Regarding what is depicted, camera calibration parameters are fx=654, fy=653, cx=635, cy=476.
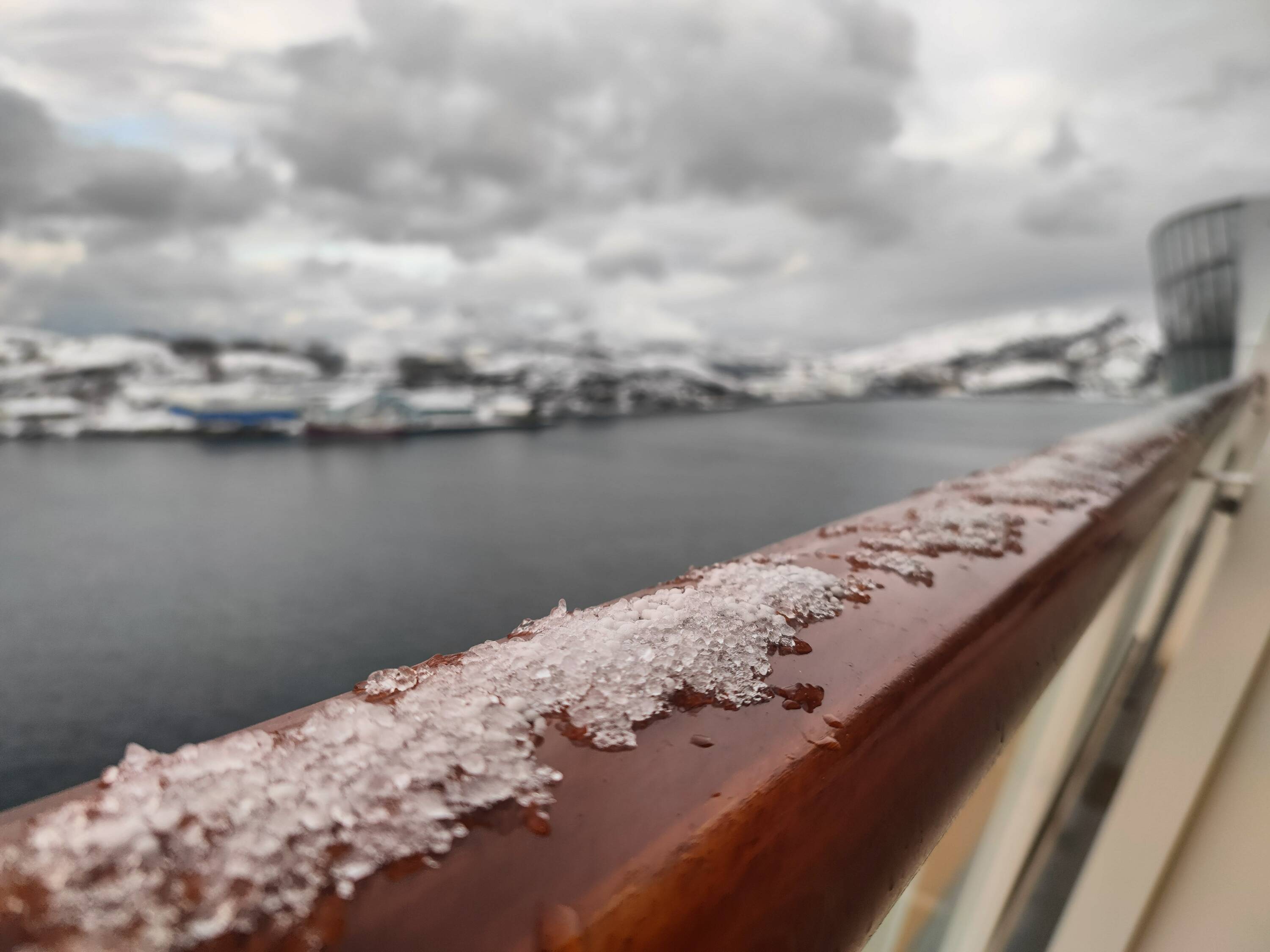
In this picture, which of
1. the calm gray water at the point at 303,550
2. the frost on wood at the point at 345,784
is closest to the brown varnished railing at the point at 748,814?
the frost on wood at the point at 345,784

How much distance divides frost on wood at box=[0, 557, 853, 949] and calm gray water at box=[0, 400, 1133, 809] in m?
12.8

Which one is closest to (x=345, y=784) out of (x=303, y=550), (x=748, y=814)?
(x=748, y=814)

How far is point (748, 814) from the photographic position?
0.22 m

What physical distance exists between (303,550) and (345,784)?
23.2 meters

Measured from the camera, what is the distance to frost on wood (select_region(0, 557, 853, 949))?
0.17 metres

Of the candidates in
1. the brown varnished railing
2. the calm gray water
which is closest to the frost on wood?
the brown varnished railing

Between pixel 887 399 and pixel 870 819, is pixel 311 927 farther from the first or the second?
pixel 887 399

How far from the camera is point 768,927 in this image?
22 centimetres

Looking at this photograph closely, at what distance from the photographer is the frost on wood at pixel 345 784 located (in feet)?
0.56

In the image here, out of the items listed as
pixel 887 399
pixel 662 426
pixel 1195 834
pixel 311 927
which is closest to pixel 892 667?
pixel 311 927

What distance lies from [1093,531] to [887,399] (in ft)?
363

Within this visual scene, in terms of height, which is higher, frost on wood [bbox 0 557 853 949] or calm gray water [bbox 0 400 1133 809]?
frost on wood [bbox 0 557 853 949]

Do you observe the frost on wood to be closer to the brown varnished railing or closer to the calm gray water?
the brown varnished railing

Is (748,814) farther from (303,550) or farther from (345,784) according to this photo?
(303,550)
